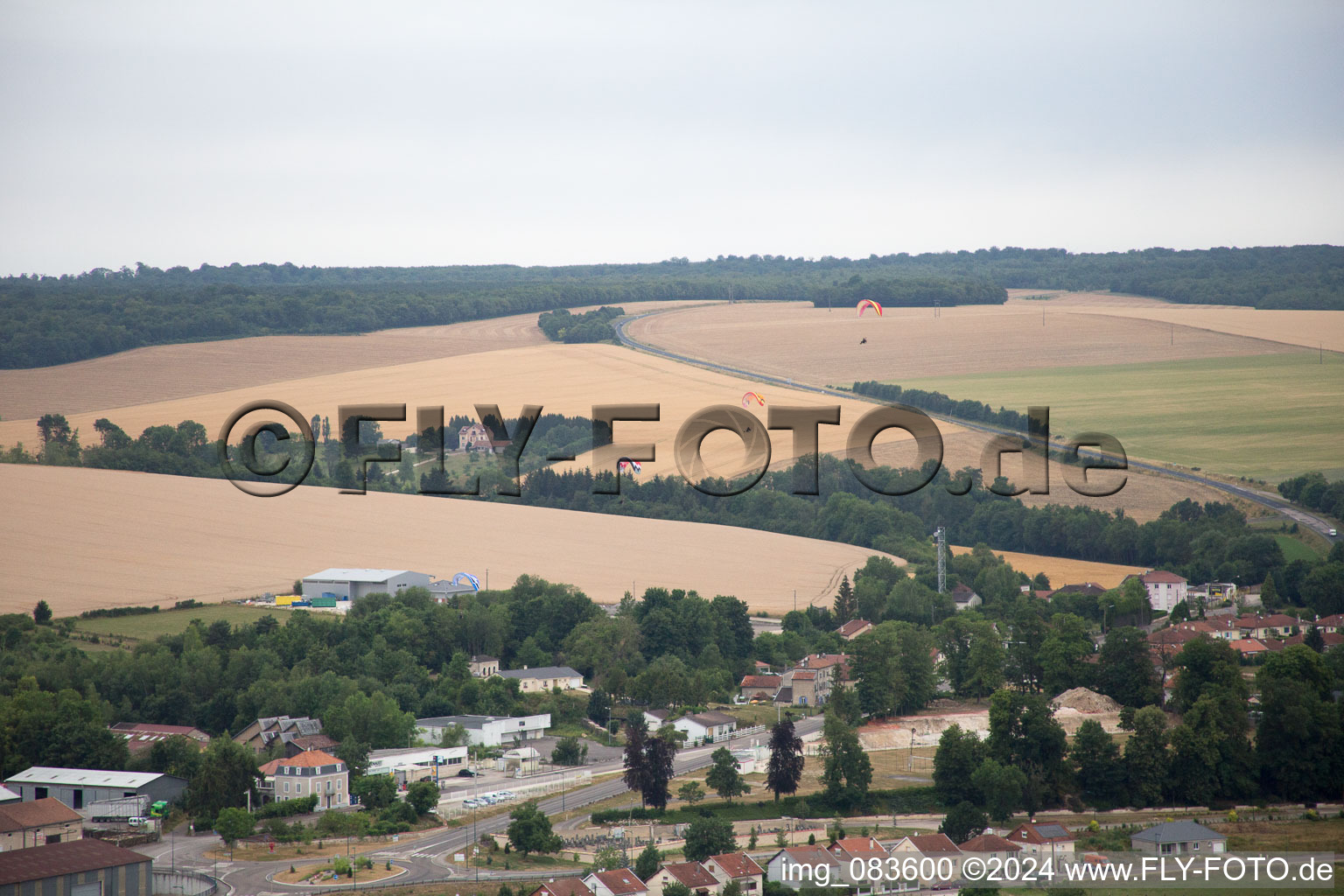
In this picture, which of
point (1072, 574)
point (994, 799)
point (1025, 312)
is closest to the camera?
point (994, 799)

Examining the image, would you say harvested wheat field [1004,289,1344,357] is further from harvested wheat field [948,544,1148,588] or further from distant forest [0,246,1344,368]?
harvested wheat field [948,544,1148,588]

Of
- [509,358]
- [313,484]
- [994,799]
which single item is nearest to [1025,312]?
[509,358]

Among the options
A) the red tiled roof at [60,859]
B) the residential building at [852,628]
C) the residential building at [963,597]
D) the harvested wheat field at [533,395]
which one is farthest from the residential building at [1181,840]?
the harvested wheat field at [533,395]

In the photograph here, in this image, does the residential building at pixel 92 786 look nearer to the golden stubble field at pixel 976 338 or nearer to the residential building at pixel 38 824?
the residential building at pixel 38 824

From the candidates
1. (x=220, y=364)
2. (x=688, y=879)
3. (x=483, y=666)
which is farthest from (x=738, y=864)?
(x=220, y=364)

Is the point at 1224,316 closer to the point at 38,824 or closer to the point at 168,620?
the point at 168,620

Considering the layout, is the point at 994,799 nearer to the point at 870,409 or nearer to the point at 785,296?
the point at 870,409
